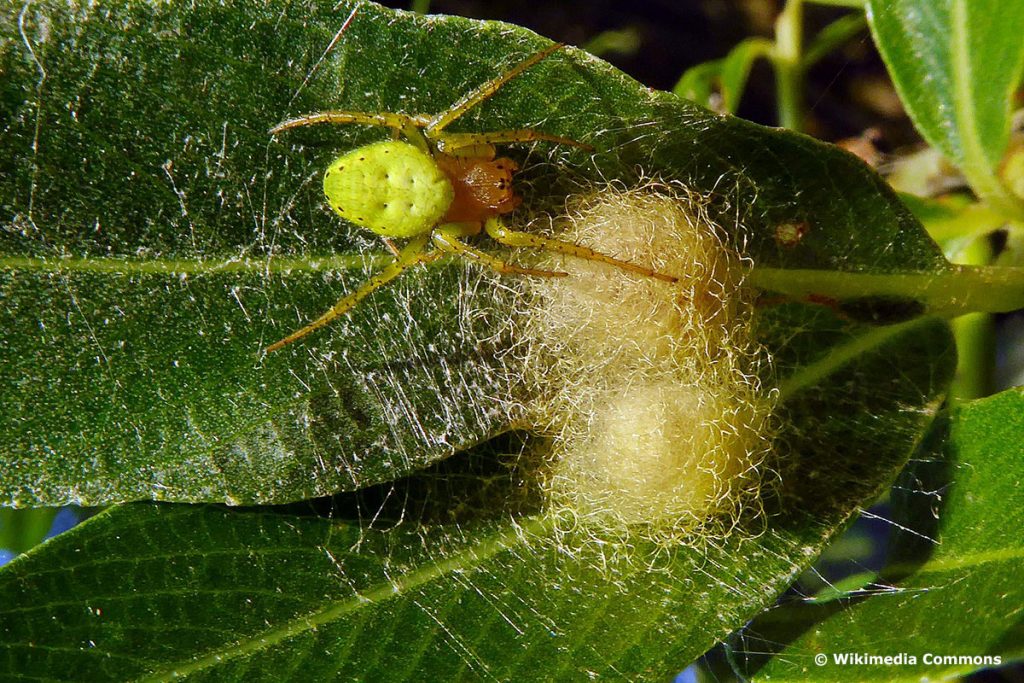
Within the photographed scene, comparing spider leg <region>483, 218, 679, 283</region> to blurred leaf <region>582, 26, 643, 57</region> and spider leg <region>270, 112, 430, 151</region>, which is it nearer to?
spider leg <region>270, 112, 430, 151</region>

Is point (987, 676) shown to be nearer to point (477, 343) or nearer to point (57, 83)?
point (477, 343)

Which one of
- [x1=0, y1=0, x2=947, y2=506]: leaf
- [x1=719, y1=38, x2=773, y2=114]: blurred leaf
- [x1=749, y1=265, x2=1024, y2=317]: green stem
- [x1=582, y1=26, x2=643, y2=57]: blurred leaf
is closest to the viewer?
[x1=0, y1=0, x2=947, y2=506]: leaf

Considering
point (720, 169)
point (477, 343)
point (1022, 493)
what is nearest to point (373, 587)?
point (477, 343)

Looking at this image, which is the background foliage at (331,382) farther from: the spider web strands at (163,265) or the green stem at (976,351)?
the green stem at (976,351)

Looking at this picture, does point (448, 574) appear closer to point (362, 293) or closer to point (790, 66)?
point (362, 293)

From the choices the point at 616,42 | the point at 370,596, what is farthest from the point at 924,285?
the point at 616,42

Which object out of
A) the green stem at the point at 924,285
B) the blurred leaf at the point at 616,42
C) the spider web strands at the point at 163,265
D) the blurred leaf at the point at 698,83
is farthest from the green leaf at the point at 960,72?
the blurred leaf at the point at 616,42

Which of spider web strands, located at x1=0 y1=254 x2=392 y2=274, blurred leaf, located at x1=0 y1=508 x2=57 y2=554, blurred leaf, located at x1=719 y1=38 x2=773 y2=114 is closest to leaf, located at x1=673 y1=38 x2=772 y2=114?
blurred leaf, located at x1=719 y1=38 x2=773 y2=114
